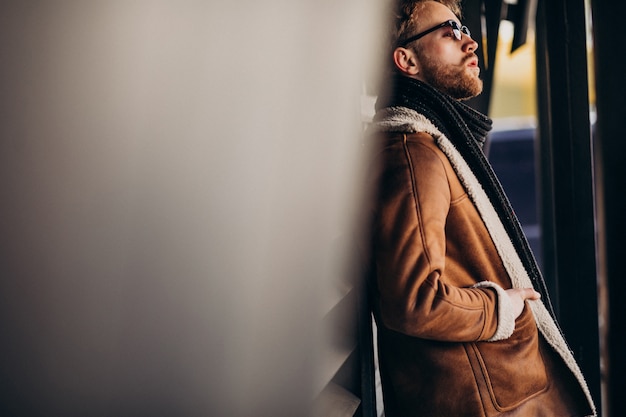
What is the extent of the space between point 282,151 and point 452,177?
483mm

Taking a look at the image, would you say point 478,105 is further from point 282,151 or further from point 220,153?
point 220,153

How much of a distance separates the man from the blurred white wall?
0.96ft

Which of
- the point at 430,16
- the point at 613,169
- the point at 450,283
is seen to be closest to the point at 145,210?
the point at 450,283

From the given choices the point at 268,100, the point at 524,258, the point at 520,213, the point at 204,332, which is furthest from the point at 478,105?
the point at 520,213

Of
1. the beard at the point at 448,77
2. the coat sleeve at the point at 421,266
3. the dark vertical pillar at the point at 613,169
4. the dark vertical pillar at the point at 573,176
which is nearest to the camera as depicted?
the coat sleeve at the point at 421,266

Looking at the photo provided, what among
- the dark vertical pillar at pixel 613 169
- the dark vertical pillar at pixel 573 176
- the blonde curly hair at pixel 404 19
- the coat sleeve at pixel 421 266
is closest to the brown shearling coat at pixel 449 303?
the coat sleeve at pixel 421 266

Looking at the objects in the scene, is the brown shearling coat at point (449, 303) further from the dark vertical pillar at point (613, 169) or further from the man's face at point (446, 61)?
the dark vertical pillar at point (613, 169)

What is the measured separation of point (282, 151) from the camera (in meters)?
1.21

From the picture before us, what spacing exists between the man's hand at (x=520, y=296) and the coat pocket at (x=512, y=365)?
35mm

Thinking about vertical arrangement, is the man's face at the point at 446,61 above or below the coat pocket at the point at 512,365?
above

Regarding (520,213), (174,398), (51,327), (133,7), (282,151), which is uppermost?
(133,7)

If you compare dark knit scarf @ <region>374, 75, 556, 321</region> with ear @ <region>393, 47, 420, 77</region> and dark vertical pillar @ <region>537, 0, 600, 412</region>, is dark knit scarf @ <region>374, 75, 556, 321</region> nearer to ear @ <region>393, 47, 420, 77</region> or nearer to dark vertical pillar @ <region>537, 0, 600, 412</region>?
ear @ <region>393, 47, 420, 77</region>

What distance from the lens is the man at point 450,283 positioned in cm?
134

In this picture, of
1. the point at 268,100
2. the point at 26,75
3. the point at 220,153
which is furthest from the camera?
the point at 268,100
